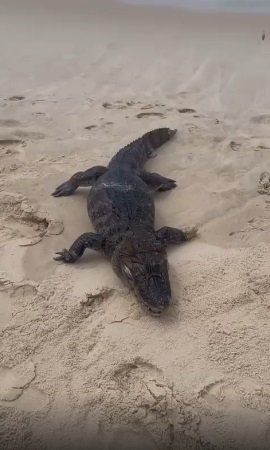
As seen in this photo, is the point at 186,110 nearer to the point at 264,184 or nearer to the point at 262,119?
the point at 262,119

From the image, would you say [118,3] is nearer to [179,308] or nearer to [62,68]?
[62,68]

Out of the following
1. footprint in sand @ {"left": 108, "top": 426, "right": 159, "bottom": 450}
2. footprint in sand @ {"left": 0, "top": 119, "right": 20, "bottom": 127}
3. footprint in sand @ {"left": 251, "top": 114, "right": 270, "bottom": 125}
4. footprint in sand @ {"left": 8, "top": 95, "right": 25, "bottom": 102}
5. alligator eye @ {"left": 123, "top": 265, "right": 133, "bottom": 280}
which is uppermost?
footprint in sand @ {"left": 8, "top": 95, "right": 25, "bottom": 102}

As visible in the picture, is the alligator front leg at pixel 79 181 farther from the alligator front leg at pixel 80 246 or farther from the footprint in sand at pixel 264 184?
the footprint in sand at pixel 264 184

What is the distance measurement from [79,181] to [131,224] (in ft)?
2.61

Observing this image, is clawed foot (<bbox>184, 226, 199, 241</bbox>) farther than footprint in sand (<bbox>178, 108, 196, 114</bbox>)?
No

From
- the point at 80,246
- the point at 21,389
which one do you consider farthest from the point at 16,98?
the point at 21,389

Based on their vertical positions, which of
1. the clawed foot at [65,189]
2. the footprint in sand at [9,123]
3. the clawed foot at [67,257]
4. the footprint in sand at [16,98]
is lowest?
the clawed foot at [67,257]

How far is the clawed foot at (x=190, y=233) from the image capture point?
3422 millimetres

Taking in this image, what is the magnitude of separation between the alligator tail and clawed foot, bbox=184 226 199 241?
101cm

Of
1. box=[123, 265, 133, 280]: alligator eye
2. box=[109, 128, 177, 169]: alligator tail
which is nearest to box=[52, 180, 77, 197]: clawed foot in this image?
box=[109, 128, 177, 169]: alligator tail

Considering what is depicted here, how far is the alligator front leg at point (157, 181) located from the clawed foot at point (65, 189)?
0.60 meters

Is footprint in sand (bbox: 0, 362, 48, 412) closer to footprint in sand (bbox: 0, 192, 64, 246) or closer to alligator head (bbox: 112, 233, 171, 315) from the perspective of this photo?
alligator head (bbox: 112, 233, 171, 315)

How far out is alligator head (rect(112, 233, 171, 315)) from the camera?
9.11 ft

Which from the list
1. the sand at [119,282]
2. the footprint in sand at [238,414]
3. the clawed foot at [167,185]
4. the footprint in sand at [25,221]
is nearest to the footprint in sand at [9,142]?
the sand at [119,282]
